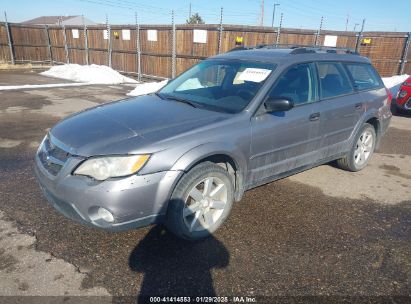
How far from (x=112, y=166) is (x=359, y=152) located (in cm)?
392

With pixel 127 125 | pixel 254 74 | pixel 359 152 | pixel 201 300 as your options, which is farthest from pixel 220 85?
pixel 359 152

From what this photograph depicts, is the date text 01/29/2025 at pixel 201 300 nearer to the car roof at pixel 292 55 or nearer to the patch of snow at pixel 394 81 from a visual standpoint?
the car roof at pixel 292 55

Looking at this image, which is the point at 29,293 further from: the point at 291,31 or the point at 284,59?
the point at 291,31

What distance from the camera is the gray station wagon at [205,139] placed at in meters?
2.67

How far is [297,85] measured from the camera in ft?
12.7

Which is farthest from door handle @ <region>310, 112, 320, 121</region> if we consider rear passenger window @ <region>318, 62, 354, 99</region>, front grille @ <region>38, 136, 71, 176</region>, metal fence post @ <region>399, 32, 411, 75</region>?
metal fence post @ <region>399, 32, 411, 75</region>

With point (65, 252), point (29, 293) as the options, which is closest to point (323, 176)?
point (65, 252)

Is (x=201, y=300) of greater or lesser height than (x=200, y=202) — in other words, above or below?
below

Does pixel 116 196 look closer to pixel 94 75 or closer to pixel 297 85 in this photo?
pixel 297 85

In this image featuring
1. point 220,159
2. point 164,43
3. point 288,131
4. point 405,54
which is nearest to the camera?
point 220,159

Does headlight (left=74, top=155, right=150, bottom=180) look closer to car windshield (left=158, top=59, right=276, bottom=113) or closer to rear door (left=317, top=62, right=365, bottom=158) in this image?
car windshield (left=158, top=59, right=276, bottom=113)

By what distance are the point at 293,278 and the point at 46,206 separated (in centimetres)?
267

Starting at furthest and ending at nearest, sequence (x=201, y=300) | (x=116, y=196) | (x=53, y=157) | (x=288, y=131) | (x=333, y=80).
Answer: (x=333, y=80)
(x=288, y=131)
(x=53, y=157)
(x=116, y=196)
(x=201, y=300)

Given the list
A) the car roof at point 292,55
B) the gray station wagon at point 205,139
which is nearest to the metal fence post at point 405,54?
the gray station wagon at point 205,139
